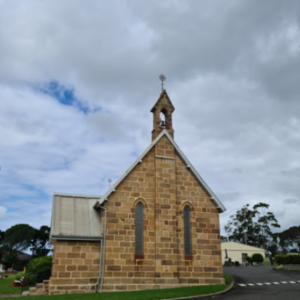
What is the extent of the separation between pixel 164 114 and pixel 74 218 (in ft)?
32.8

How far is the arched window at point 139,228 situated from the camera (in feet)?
65.9

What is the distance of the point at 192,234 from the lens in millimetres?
21438

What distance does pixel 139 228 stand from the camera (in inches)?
808

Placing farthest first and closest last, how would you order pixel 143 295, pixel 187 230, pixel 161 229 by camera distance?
pixel 187 230, pixel 161 229, pixel 143 295

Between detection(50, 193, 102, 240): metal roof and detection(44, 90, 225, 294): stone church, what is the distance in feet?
0.18

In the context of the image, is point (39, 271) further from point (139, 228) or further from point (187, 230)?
point (187, 230)

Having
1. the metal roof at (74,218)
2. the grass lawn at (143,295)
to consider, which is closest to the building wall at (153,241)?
the metal roof at (74,218)

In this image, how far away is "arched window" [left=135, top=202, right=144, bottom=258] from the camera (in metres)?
20.1

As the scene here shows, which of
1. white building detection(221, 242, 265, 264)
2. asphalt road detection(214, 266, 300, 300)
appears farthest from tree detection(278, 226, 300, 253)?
asphalt road detection(214, 266, 300, 300)

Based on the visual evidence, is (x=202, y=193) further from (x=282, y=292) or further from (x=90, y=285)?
(x=90, y=285)

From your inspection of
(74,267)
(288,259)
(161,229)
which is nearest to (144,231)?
(161,229)

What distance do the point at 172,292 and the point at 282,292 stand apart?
5.86 metres

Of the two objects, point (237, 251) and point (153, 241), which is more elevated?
point (237, 251)

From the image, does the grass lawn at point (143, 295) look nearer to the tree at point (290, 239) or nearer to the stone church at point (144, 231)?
the stone church at point (144, 231)
